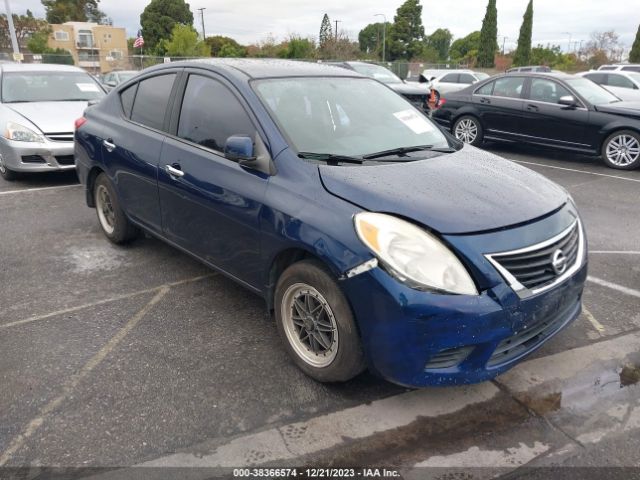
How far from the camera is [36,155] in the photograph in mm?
6875

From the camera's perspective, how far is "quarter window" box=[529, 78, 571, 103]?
9.32 meters

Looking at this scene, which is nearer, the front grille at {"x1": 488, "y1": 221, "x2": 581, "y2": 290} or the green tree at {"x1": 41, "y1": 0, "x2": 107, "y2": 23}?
the front grille at {"x1": 488, "y1": 221, "x2": 581, "y2": 290}

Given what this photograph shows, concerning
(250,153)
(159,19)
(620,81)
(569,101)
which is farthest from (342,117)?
(159,19)

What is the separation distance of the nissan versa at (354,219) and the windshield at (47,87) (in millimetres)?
4718

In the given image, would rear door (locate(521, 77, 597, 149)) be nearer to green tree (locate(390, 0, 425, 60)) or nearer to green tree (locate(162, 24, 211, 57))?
green tree (locate(162, 24, 211, 57))

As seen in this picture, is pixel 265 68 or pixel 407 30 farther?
pixel 407 30

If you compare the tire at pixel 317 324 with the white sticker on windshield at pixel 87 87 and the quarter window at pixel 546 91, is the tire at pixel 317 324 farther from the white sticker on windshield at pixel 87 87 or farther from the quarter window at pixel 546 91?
the quarter window at pixel 546 91

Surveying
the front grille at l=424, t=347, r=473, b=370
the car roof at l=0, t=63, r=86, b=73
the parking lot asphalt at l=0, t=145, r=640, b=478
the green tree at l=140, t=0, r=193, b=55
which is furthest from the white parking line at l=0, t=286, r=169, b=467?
the green tree at l=140, t=0, r=193, b=55

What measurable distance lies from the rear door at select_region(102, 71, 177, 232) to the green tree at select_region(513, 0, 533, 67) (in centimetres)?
4865

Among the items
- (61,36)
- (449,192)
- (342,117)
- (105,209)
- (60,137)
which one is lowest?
(105,209)

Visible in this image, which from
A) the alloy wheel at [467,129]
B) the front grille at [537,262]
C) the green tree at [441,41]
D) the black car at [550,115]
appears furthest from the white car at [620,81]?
the green tree at [441,41]

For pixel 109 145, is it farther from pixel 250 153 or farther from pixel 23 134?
pixel 23 134

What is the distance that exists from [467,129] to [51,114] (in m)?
7.58

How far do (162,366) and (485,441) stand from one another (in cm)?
184
